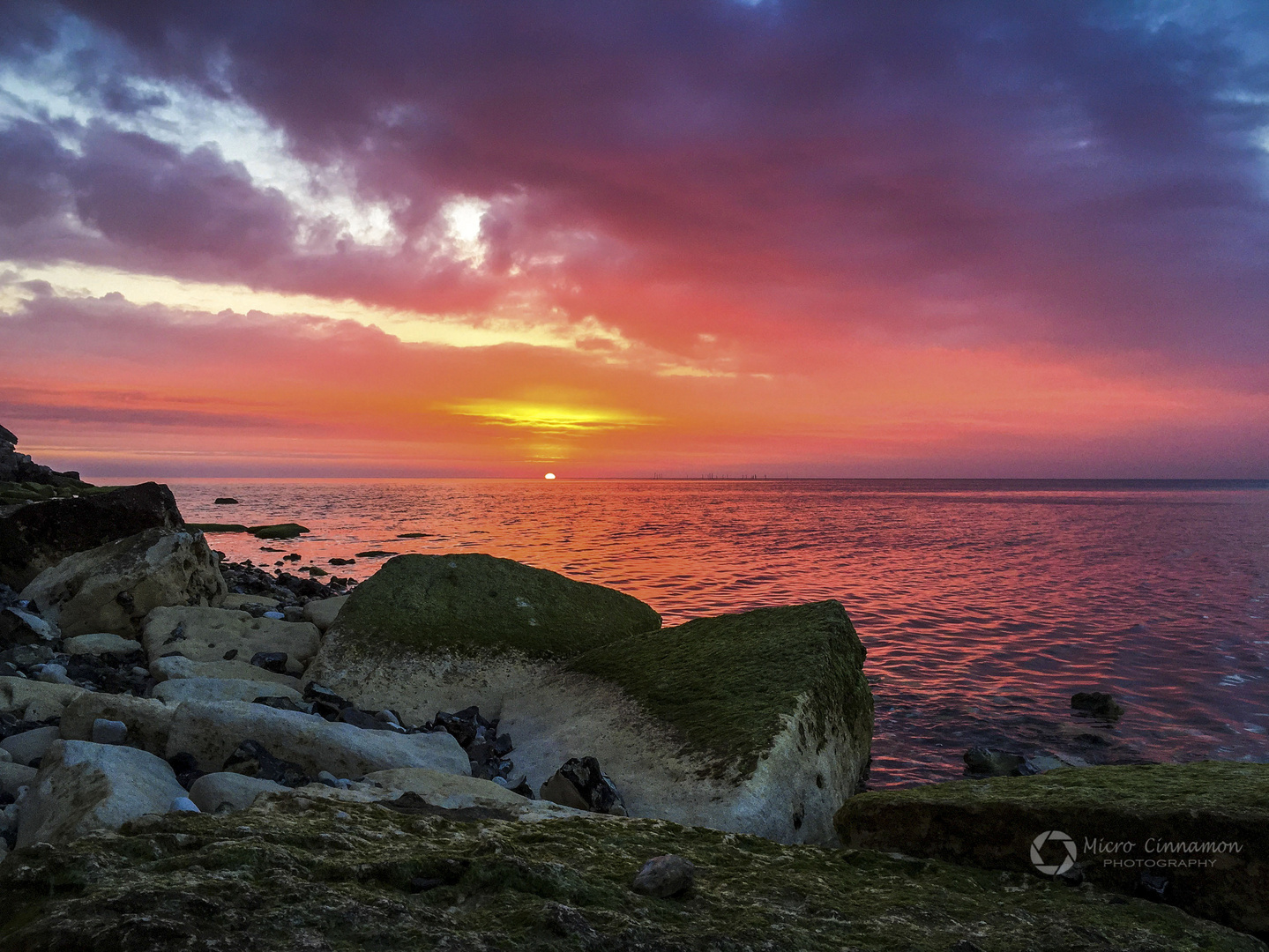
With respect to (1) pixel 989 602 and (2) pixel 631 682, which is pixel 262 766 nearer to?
(2) pixel 631 682

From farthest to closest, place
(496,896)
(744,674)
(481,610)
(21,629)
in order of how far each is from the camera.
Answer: (481,610), (21,629), (744,674), (496,896)

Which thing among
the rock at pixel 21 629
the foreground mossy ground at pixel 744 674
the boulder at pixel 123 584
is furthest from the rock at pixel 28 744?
Answer: the boulder at pixel 123 584

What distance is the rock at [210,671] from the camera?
28.3 feet

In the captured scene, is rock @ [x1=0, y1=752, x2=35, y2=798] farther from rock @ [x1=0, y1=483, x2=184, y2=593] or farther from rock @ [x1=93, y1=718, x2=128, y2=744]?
rock @ [x1=0, y1=483, x2=184, y2=593]

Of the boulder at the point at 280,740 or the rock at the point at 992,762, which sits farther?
the rock at the point at 992,762

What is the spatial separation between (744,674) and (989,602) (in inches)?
617

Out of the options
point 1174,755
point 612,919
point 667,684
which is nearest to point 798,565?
point 1174,755

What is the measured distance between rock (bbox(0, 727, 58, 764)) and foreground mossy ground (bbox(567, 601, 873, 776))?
4.94 metres

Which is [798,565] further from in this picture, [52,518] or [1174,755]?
[52,518]

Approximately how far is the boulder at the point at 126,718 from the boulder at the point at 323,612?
5.67 meters

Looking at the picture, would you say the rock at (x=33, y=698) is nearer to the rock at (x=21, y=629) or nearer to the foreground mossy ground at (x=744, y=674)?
the rock at (x=21, y=629)

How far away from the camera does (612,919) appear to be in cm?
280

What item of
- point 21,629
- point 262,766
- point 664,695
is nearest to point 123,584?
point 21,629

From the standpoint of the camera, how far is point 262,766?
212 inches
